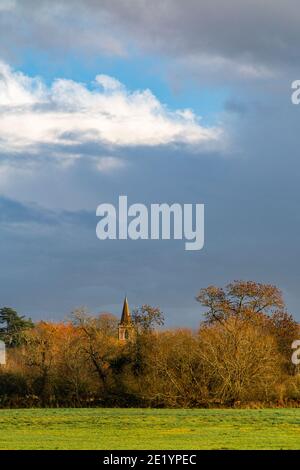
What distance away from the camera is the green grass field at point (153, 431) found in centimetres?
2944

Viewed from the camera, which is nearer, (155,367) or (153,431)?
(153,431)

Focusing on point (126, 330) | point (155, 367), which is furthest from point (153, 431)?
point (126, 330)

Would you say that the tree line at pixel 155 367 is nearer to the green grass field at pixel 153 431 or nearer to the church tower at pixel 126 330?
the church tower at pixel 126 330

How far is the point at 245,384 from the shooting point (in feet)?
193

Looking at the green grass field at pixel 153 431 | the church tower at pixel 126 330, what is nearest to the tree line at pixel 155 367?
the church tower at pixel 126 330

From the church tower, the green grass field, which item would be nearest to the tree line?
the church tower

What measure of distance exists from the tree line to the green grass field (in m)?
11.2

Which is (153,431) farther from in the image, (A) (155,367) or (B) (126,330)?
(B) (126,330)

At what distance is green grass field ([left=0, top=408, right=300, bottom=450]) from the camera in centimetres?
2944

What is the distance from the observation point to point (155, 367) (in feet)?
197

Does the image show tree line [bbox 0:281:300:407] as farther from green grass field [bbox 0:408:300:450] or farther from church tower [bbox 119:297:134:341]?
green grass field [bbox 0:408:300:450]

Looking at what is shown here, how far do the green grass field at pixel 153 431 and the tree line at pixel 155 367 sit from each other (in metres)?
11.2

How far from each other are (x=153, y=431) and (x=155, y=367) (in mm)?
24842
